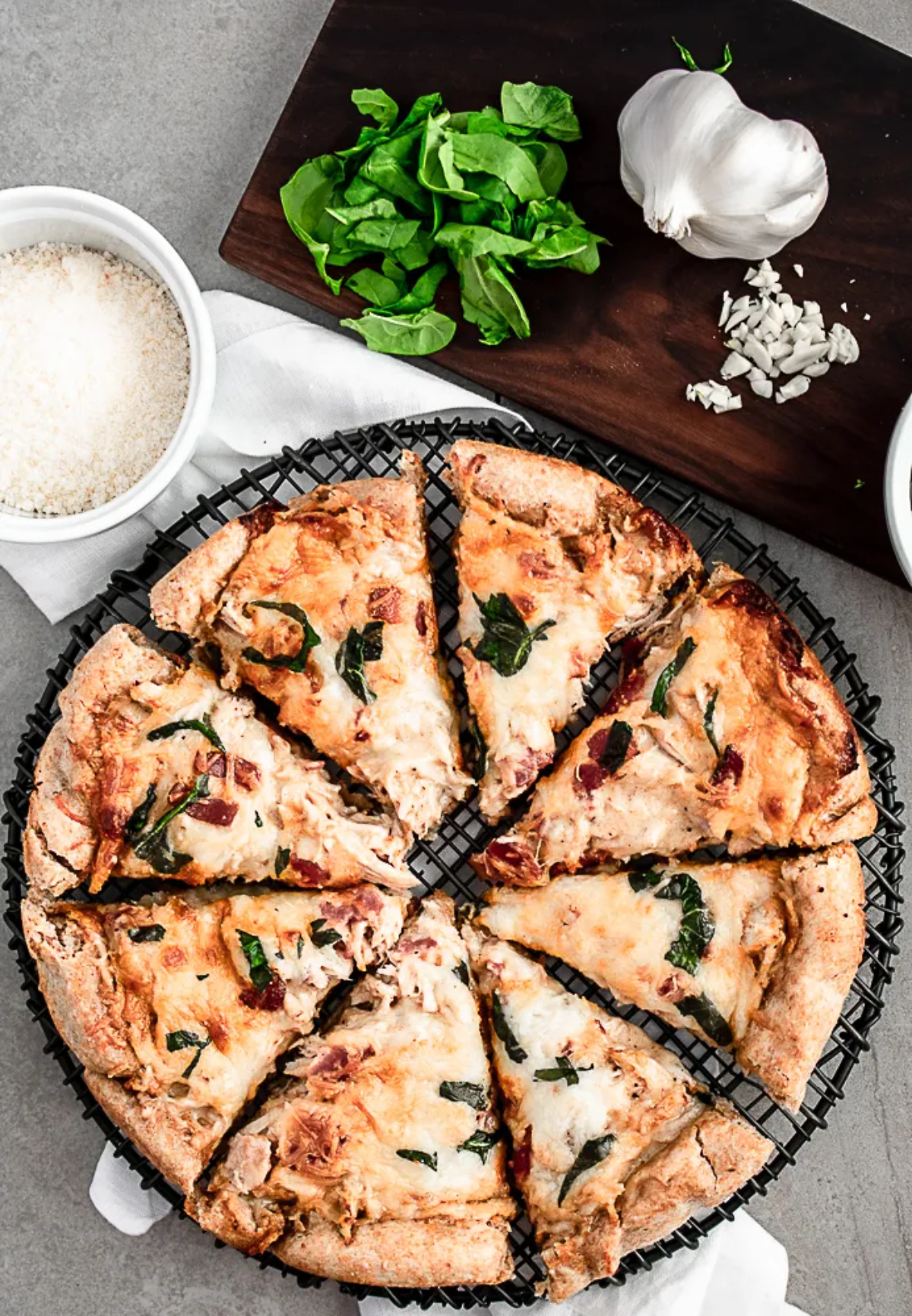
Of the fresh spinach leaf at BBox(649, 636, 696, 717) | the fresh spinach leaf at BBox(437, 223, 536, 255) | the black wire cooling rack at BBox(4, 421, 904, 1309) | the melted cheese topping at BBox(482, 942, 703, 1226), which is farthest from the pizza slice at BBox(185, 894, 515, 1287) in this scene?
the fresh spinach leaf at BBox(437, 223, 536, 255)

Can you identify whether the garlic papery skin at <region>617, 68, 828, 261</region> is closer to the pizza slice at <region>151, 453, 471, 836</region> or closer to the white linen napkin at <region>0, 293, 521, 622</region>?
the white linen napkin at <region>0, 293, 521, 622</region>

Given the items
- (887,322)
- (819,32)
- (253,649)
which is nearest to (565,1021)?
(253,649)

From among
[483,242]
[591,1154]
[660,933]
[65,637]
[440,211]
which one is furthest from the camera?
[65,637]

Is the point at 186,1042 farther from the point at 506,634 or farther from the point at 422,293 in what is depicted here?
the point at 422,293

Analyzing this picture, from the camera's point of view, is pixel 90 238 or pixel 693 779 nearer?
Answer: pixel 693 779

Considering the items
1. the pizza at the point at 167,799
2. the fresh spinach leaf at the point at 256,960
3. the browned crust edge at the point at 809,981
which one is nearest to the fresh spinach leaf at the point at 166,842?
the pizza at the point at 167,799

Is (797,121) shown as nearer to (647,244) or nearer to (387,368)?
(647,244)

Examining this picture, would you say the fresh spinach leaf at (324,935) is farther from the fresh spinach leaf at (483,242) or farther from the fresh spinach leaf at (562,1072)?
the fresh spinach leaf at (483,242)

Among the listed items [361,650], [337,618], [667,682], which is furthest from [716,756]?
[337,618]
